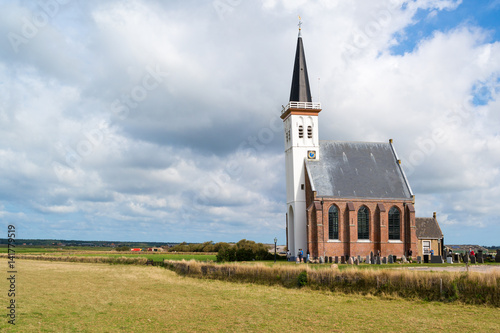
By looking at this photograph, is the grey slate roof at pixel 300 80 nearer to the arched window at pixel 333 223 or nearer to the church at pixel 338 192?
the church at pixel 338 192

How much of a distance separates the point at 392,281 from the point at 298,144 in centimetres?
3166

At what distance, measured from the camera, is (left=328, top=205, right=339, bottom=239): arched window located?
51.8m

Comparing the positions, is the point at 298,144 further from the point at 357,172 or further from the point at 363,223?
the point at 363,223

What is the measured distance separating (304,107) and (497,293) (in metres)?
37.4

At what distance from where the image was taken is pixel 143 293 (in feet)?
93.5

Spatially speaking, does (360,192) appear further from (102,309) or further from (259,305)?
(102,309)

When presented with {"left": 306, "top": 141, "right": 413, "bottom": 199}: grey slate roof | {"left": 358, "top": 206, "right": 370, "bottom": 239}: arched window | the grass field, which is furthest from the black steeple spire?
the grass field

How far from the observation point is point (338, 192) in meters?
52.7

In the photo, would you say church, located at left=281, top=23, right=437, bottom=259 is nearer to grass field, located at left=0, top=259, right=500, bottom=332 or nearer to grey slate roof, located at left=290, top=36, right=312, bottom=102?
grey slate roof, located at left=290, top=36, right=312, bottom=102

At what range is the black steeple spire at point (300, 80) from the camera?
57.2 meters

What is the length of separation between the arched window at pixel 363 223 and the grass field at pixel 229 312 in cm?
2498

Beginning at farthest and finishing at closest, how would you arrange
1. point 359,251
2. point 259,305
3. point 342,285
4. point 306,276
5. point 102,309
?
point 359,251 < point 306,276 < point 342,285 < point 259,305 < point 102,309

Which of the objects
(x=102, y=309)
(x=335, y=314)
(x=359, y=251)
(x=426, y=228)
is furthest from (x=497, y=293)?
(x=426, y=228)

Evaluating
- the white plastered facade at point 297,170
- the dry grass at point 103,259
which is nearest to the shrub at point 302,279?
the white plastered facade at point 297,170
